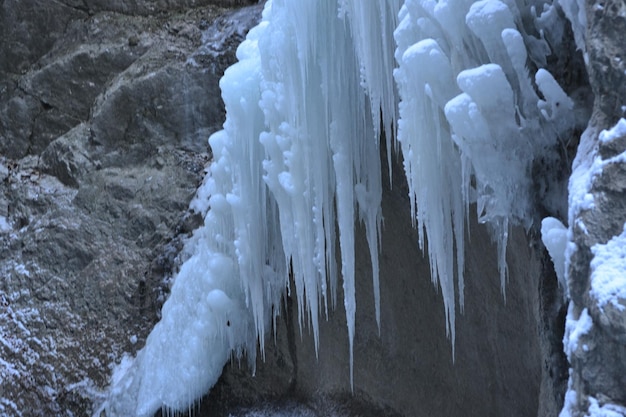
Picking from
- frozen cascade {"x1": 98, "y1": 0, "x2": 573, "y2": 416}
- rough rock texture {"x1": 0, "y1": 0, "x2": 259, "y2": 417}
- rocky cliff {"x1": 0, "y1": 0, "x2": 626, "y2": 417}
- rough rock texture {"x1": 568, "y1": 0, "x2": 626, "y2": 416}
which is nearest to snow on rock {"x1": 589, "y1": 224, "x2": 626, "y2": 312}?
rough rock texture {"x1": 568, "y1": 0, "x2": 626, "y2": 416}

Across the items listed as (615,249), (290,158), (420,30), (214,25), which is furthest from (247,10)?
(615,249)

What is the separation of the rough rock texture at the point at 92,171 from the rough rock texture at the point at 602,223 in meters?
4.03

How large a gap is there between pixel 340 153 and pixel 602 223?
6.53 ft

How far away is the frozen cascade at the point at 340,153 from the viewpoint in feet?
9.79

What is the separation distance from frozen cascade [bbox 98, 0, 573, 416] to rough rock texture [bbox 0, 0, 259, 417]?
34cm

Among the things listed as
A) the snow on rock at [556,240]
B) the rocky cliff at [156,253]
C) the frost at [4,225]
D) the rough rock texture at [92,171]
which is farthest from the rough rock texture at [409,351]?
the frost at [4,225]

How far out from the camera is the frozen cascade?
298 centimetres

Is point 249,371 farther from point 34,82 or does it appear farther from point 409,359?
point 34,82

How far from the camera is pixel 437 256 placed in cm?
351

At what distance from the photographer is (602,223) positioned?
7.43 feet

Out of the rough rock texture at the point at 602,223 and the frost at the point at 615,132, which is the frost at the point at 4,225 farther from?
the frost at the point at 615,132

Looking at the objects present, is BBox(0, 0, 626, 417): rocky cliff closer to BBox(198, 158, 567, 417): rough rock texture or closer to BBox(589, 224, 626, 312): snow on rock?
BBox(198, 158, 567, 417): rough rock texture

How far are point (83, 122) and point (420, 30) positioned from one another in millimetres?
4360

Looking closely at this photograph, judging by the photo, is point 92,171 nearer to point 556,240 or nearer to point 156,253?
point 156,253
